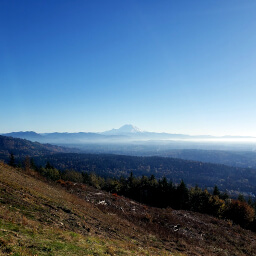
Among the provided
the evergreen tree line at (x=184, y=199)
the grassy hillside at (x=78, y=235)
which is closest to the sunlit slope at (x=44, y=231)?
the grassy hillside at (x=78, y=235)

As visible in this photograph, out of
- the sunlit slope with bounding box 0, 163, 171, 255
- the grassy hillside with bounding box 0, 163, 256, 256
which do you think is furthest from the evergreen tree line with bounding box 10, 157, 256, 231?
the sunlit slope with bounding box 0, 163, 171, 255

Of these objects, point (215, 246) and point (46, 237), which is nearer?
point (46, 237)

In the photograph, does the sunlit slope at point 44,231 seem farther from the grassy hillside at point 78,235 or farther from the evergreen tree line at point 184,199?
the evergreen tree line at point 184,199

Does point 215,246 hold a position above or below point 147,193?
above

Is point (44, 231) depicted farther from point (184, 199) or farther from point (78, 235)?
point (184, 199)

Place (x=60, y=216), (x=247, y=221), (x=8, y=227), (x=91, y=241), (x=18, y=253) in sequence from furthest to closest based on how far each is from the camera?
(x=247, y=221), (x=60, y=216), (x=91, y=241), (x=8, y=227), (x=18, y=253)

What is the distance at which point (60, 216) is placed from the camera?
55.8ft

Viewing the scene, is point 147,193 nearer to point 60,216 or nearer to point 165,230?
point 165,230

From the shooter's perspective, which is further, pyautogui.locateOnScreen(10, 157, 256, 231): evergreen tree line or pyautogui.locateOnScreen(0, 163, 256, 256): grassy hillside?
pyautogui.locateOnScreen(10, 157, 256, 231): evergreen tree line

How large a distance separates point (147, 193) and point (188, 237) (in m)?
49.5

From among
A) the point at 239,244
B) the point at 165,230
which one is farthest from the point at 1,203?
the point at 239,244

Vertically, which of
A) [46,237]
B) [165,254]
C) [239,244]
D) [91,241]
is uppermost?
[46,237]

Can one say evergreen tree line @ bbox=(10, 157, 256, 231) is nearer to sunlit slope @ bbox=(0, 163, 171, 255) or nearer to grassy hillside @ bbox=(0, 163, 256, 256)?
grassy hillside @ bbox=(0, 163, 256, 256)

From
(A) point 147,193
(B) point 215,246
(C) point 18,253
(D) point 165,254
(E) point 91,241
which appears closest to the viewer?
(C) point 18,253
